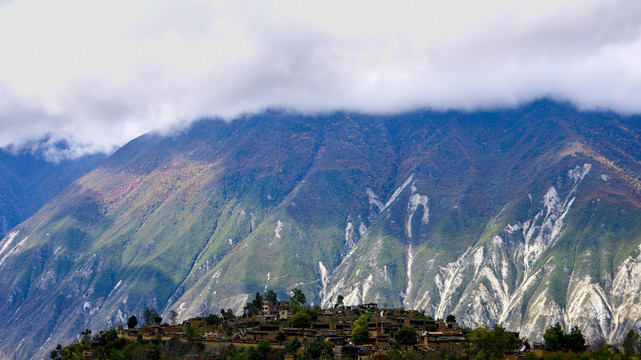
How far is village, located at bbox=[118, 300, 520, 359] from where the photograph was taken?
145m

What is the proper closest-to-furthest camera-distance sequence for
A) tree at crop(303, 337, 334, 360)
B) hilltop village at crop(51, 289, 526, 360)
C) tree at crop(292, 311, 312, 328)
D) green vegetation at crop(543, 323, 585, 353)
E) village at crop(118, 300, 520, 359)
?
tree at crop(303, 337, 334, 360) < hilltop village at crop(51, 289, 526, 360) < village at crop(118, 300, 520, 359) < green vegetation at crop(543, 323, 585, 353) < tree at crop(292, 311, 312, 328)

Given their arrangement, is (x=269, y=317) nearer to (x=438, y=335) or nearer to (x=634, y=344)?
(x=438, y=335)

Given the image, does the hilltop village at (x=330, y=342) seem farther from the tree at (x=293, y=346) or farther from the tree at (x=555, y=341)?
the tree at (x=293, y=346)

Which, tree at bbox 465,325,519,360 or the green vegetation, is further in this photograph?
the green vegetation

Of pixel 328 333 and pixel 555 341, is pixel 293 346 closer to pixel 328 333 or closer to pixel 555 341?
pixel 328 333

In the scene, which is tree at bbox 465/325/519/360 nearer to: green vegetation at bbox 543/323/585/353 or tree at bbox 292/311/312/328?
green vegetation at bbox 543/323/585/353

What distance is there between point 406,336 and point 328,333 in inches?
627

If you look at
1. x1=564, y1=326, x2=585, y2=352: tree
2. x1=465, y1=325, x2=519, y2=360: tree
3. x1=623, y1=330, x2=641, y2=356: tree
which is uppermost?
x1=465, y1=325, x2=519, y2=360: tree

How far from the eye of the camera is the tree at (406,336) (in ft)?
485

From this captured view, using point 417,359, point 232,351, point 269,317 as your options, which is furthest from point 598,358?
point 269,317

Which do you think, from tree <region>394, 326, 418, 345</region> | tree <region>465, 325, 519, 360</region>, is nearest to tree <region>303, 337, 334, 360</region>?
tree <region>394, 326, 418, 345</region>

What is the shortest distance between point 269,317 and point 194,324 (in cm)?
1730

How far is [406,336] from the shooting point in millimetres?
148500

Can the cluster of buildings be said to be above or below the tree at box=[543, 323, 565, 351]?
above
